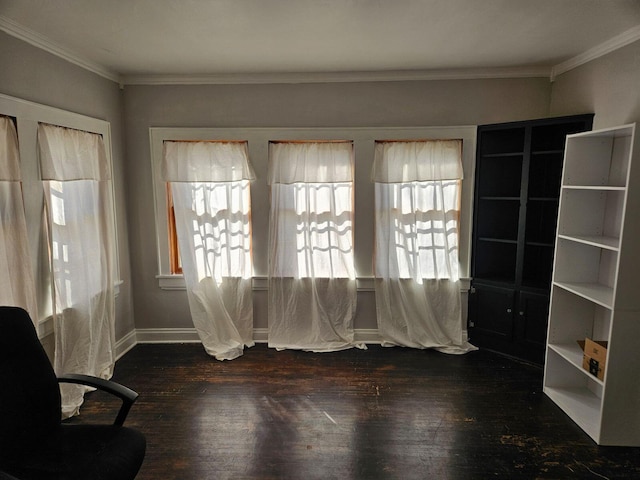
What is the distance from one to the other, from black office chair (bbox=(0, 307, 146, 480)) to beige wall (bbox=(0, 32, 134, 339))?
1577 millimetres

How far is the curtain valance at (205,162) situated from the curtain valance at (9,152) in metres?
1.25

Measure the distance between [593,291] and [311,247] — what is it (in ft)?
7.20

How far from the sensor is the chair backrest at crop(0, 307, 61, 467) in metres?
1.59

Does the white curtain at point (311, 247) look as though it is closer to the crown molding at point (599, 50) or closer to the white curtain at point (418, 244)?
the white curtain at point (418, 244)

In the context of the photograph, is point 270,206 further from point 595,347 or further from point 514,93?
point 595,347

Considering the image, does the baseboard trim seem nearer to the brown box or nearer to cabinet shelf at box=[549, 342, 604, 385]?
cabinet shelf at box=[549, 342, 604, 385]

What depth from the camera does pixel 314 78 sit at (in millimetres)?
3453

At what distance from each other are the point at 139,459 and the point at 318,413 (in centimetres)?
129

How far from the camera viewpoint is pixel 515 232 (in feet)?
11.7

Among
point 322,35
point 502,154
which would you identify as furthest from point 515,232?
point 322,35

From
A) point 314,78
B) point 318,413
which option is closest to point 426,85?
point 314,78

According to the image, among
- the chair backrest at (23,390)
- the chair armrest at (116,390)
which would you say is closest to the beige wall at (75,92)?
the chair backrest at (23,390)

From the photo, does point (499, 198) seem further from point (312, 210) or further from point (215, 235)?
point (215, 235)

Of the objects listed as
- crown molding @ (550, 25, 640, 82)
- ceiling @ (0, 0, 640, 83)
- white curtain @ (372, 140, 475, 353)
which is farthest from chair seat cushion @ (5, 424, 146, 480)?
crown molding @ (550, 25, 640, 82)
